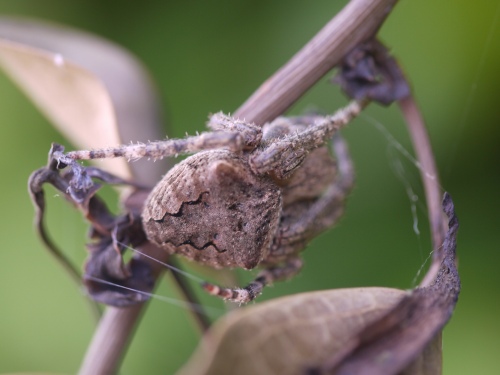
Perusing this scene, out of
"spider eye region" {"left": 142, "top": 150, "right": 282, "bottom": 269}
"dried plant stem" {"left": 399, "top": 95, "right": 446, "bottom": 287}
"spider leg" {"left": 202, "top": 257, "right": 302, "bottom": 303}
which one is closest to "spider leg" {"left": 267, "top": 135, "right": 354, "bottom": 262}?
"spider leg" {"left": 202, "top": 257, "right": 302, "bottom": 303}

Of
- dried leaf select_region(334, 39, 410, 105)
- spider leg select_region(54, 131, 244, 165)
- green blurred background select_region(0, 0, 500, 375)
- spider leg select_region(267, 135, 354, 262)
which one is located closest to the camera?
spider leg select_region(54, 131, 244, 165)

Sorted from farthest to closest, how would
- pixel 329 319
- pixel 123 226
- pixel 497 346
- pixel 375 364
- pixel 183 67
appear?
1. pixel 183 67
2. pixel 497 346
3. pixel 123 226
4. pixel 329 319
5. pixel 375 364

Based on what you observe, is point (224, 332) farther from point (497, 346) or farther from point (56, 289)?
point (56, 289)

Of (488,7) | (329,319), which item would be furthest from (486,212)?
(329,319)

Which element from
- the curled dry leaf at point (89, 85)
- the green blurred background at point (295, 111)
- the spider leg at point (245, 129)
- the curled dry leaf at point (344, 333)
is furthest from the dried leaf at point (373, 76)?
the green blurred background at point (295, 111)

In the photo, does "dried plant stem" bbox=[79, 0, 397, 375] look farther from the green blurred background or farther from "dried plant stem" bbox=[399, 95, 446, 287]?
the green blurred background

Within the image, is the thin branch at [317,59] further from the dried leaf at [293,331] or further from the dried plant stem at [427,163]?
the dried leaf at [293,331]
